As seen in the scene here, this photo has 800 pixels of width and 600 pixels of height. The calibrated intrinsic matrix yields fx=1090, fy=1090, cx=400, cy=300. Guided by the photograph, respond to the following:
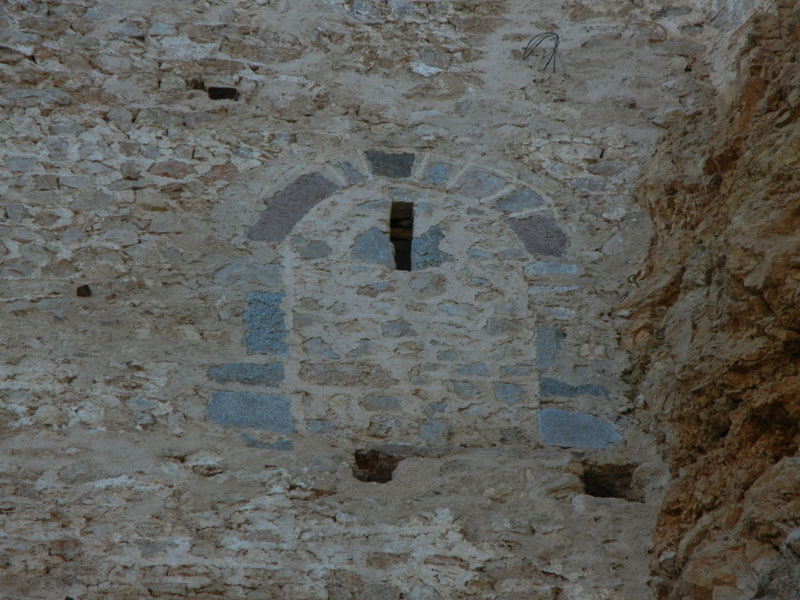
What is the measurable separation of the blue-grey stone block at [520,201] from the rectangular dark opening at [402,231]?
0.37m

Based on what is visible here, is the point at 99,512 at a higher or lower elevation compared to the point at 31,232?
lower

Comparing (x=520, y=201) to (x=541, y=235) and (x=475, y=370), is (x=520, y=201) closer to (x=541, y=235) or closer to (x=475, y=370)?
(x=541, y=235)

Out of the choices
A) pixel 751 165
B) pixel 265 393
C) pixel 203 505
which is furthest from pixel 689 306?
pixel 203 505

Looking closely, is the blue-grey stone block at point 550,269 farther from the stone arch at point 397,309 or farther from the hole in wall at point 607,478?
the hole in wall at point 607,478

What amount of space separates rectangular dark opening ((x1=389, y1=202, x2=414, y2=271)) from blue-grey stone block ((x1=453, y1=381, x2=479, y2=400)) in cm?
60

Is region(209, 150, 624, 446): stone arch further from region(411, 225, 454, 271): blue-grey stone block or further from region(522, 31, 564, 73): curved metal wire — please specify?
region(522, 31, 564, 73): curved metal wire

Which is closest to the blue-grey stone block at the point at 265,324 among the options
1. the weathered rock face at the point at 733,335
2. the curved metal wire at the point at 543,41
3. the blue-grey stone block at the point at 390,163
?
the blue-grey stone block at the point at 390,163

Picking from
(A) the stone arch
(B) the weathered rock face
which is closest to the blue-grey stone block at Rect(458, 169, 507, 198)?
(A) the stone arch

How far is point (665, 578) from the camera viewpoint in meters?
3.35

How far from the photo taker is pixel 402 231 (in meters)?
4.54

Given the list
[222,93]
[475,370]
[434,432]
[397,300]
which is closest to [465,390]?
[475,370]

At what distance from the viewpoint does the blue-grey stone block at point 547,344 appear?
412 centimetres

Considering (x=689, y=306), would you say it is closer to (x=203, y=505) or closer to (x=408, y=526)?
(x=408, y=526)

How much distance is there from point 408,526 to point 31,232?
1941mm
